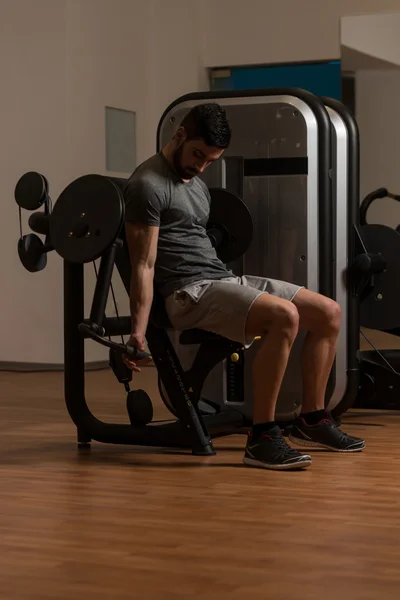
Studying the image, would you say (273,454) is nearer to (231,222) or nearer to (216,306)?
(216,306)

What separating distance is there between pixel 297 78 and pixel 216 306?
462 centimetres

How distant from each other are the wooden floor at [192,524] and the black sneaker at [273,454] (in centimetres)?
4

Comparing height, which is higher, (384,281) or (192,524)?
(384,281)

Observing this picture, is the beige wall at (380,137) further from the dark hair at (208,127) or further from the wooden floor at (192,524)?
the dark hair at (208,127)

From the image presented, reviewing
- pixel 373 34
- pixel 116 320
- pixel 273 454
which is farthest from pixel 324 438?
pixel 373 34

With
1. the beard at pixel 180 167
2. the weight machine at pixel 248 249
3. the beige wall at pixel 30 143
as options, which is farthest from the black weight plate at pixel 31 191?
the beige wall at pixel 30 143

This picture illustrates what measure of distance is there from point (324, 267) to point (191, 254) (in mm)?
595

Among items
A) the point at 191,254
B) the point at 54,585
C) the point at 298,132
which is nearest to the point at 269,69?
the point at 298,132

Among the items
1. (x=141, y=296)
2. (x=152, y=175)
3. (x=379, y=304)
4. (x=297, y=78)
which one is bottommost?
(x=379, y=304)

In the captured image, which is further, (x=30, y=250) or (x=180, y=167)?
(x=30, y=250)

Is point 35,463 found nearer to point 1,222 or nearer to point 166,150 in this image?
point 166,150

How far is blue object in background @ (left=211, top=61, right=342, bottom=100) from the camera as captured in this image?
7699 millimetres

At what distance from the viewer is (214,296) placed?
3.41 metres

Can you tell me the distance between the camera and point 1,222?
6.72 m
